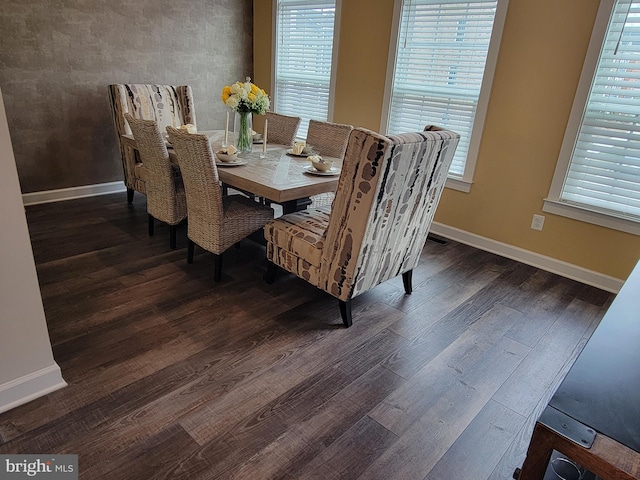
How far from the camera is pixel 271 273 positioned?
2.81 m

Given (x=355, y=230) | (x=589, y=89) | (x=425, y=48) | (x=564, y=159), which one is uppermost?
(x=425, y=48)

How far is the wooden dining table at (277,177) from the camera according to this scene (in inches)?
92.8

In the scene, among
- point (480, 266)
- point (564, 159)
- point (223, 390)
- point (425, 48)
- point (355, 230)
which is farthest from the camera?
point (425, 48)

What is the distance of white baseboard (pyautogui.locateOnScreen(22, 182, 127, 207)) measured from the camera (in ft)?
12.9

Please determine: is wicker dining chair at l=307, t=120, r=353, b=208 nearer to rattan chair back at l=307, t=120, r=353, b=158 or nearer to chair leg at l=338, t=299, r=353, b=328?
rattan chair back at l=307, t=120, r=353, b=158

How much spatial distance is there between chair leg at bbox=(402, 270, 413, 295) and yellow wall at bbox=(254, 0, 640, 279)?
125 cm

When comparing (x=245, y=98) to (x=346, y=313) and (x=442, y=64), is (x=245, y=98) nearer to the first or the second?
(x=346, y=313)

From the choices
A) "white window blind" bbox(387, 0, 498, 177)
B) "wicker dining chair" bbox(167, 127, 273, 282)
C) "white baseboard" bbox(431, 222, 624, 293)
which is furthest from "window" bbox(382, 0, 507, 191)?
"wicker dining chair" bbox(167, 127, 273, 282)

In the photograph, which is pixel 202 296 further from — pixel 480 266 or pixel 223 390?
pixel 480 266

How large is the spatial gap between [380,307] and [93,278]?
6.11 ft

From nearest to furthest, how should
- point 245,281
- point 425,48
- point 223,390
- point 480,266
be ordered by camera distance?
point 223,390, point 245,281, point 480,266, point 425,48

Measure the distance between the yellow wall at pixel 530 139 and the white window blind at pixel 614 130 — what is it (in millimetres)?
143

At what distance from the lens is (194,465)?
1524 millimetres

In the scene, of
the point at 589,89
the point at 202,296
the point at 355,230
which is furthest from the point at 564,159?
the point at 202,296
